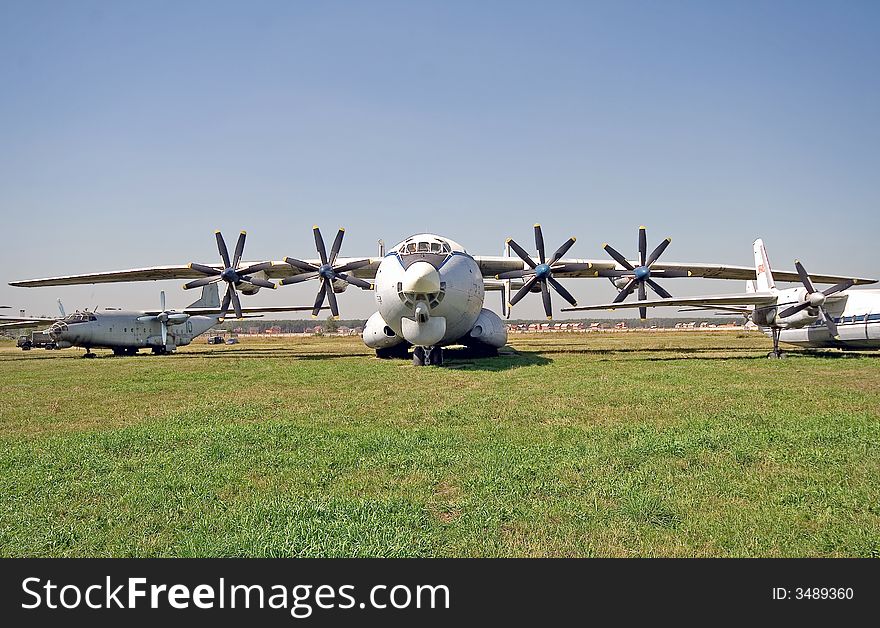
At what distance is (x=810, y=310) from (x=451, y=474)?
2259cm

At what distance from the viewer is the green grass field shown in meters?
4.39

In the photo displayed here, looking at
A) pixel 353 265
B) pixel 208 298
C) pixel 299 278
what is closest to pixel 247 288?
pixel 299 278

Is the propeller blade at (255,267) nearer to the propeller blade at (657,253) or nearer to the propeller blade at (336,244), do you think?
the propeller blade at (336,244)

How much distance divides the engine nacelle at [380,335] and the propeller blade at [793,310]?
620 inches

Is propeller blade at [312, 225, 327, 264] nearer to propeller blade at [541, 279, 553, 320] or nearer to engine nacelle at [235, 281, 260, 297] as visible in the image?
engine nacelle at [235, 281, 260, 297]

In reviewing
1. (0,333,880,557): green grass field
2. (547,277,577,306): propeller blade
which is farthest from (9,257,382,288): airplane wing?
(0,333,880,557): green grass field

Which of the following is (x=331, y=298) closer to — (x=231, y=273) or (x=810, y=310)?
(x=231, y=273)

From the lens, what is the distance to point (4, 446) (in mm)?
8102

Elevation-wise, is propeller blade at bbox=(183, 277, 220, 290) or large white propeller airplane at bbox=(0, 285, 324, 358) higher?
propeller blade at bbox=(183, 277, 220, 290)

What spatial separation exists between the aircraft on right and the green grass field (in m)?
12.2

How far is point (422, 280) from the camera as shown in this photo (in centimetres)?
1762
